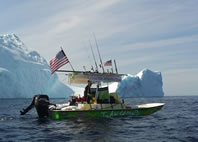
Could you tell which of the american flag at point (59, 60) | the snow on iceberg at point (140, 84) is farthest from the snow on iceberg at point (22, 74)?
the american flag at point (59, 60)

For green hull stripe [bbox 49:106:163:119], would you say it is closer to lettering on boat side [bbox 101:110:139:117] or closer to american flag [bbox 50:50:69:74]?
lettering on boat side [bbox 101:110:139:117]

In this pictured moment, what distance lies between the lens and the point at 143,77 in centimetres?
8256

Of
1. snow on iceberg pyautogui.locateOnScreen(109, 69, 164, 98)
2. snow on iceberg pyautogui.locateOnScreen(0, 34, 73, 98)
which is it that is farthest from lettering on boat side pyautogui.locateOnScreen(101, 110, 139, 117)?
snow on iceberg pyautogui.locateOnScreen(0, 34, 73, 98)

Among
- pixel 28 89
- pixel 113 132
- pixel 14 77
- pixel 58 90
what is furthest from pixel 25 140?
pixel 58 90

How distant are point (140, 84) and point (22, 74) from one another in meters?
43.8

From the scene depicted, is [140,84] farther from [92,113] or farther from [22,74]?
[92,113]

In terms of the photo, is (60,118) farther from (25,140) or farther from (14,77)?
(14,77)

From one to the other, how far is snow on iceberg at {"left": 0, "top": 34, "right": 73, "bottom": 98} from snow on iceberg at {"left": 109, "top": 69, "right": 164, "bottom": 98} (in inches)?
1080

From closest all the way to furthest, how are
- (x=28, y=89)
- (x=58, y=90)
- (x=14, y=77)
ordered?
(x=14, y=77) < (x=28, y=89) < (x=58, y=90)

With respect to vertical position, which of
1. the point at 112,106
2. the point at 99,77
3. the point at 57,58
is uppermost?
the point at 57,58

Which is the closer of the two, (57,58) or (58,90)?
(57,58)

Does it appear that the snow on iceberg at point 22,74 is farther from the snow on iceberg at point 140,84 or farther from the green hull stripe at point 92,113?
the green hull stripe at point 92,113

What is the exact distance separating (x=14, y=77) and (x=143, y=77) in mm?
45957

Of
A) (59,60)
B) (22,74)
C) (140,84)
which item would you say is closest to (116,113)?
(59,60)
